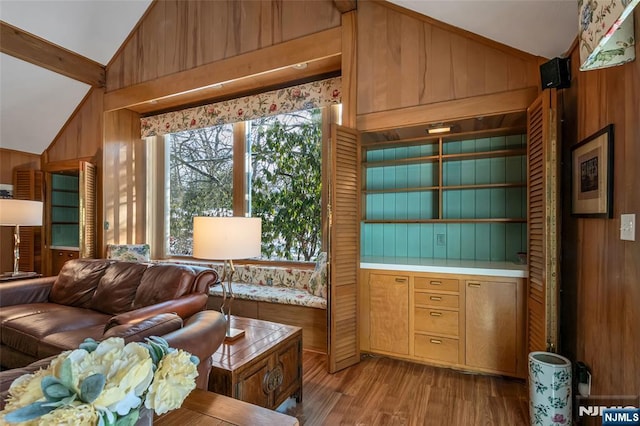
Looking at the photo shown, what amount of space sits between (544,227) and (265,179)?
115 inches

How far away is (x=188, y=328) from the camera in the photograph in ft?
4.40

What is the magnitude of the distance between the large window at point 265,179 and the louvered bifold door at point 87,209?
1094mm

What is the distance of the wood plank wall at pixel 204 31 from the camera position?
309cm

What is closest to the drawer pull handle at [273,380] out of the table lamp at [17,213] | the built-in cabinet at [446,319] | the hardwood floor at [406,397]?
the hardwood floor at [406,397]

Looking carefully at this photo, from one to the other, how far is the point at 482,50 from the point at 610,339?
2091 millimetres

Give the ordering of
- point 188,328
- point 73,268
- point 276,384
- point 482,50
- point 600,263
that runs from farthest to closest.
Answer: point 73,268 → point 482,50 → point 276,384 → point 600,263 → point 188,328

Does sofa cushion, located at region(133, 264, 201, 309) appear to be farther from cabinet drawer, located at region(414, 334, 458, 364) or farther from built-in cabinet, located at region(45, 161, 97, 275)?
built-in cabinet, located at region(45, 161, 97, 275)

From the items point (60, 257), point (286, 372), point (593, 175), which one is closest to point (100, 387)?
point (286, 372)

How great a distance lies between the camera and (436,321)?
2.51 meters

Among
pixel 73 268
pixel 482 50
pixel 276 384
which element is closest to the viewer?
pixel 276 384

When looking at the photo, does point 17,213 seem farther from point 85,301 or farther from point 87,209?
point 85,301

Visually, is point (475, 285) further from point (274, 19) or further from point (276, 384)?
point (274, 19)

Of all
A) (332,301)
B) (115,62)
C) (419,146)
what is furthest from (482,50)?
(115,62)

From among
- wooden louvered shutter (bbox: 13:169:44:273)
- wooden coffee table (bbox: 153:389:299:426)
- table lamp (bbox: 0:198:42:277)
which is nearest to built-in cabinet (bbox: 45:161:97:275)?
wooden louvered shutter (bbox: 13:169:44:273)
